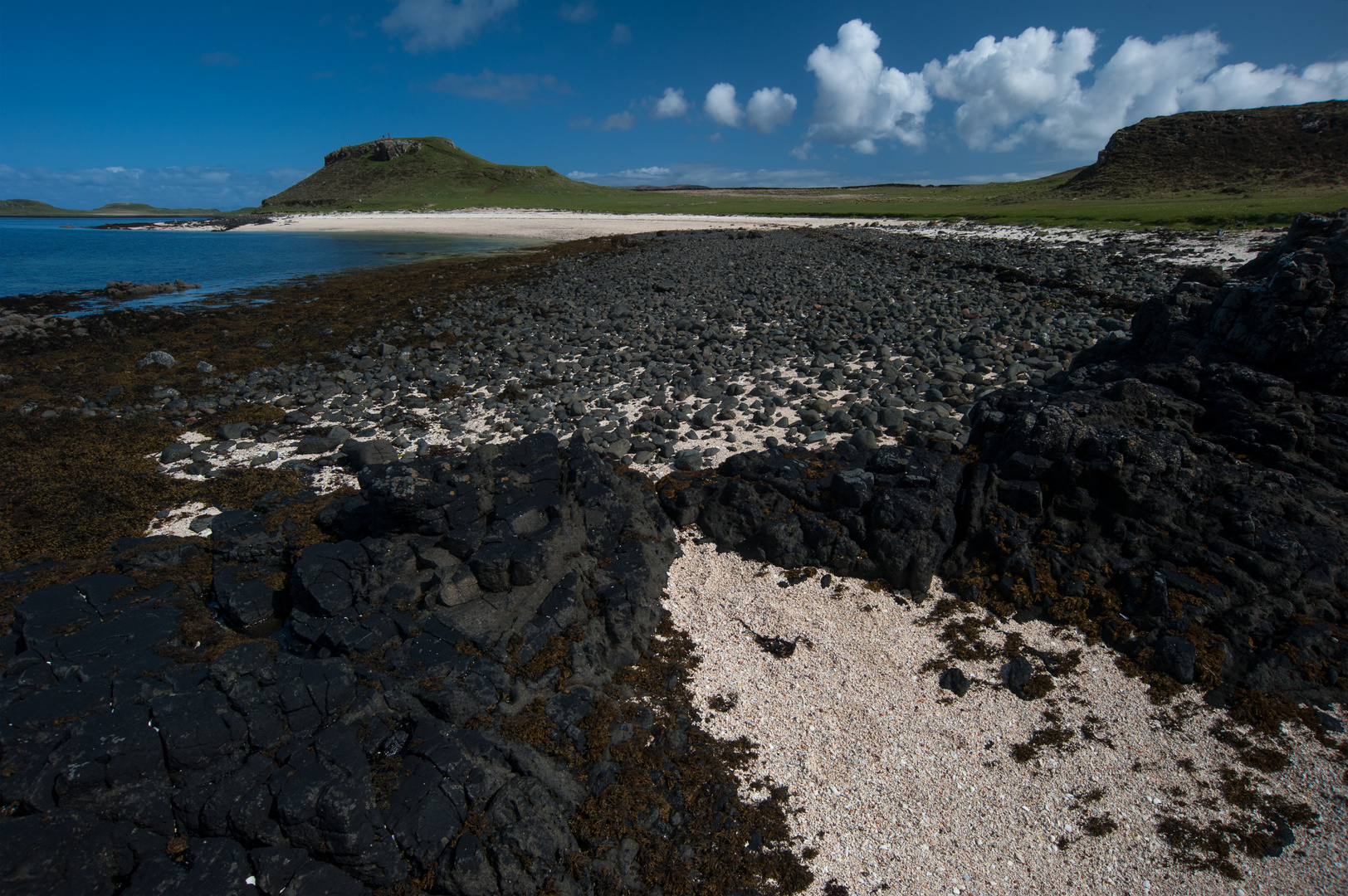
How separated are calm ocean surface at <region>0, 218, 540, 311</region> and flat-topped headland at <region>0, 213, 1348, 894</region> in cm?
2597

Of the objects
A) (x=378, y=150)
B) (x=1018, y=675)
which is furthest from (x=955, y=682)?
(x=378, y=150)

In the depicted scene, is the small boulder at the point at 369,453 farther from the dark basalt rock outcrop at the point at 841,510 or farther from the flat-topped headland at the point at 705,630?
the dark basalt rock outcrop at the point at 841,510

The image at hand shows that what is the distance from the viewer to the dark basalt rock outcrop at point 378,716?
3584mm

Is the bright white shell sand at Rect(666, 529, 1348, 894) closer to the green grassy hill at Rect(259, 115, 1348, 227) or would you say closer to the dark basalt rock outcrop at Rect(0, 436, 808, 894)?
the dark basalt rock outcrop at Rect(0, 436, 808, 894)

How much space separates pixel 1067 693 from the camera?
5.51 metres

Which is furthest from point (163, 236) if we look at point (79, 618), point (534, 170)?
point (79, 618)

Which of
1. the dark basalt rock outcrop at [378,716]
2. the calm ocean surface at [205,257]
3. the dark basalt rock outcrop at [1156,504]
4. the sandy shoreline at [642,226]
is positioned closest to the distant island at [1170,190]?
the sandy shoreline at [642,226]

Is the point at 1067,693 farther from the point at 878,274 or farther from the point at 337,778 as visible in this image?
the point at 878,274

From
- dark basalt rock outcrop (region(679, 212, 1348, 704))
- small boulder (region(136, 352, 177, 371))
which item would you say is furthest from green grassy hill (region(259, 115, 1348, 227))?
small boulder (region(136, 352, 177, 371))

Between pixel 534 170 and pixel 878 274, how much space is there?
4917 inches

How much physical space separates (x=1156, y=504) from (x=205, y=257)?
189 feet

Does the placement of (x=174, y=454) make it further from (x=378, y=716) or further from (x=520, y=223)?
(x=520, y=223)

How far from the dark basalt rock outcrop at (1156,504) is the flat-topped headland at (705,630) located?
0.04 m

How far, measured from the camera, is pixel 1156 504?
21.0 feet
